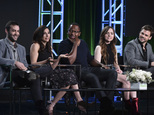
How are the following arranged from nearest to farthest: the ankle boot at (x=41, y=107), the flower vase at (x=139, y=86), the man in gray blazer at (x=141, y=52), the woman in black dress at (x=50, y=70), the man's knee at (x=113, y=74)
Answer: the ankle boot at (x=41, y=107)
the flower vase at (x=139, y=86)
the woman in black dress at (x=50, y=70)
the man's knee at (x=113, y=74)
the man in gray blazer at (x=141, y=52)

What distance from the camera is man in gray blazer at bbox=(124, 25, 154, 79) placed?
502 centimetres

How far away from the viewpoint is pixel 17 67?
3893 mm

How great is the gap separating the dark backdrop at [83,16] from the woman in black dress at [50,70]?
258 cm

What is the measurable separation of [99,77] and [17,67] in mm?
1137

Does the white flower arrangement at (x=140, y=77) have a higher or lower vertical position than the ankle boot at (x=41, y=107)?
higher

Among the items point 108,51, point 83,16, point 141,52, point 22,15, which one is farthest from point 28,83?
point 83,16

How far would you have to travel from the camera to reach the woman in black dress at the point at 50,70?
160 inches

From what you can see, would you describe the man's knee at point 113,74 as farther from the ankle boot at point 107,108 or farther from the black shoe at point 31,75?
the black shoe at point 31,75

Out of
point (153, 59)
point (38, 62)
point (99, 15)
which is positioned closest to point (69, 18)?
point (99, 15)

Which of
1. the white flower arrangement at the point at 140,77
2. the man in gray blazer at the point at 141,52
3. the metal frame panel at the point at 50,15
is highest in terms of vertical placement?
the metal frame panel at the point at 50,15

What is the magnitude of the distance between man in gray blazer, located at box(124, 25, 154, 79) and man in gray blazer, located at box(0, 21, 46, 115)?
1.72 meters

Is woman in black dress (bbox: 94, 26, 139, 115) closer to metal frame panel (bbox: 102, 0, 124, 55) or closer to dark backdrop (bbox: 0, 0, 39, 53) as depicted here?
metal frame panel (bbox: 102, 0, 124, 55)

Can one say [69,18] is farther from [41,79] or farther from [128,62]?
[41,79]

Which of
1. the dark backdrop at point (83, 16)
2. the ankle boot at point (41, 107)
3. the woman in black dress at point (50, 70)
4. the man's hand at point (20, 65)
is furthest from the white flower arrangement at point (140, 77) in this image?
the dark backdrop at point (83, 16)
